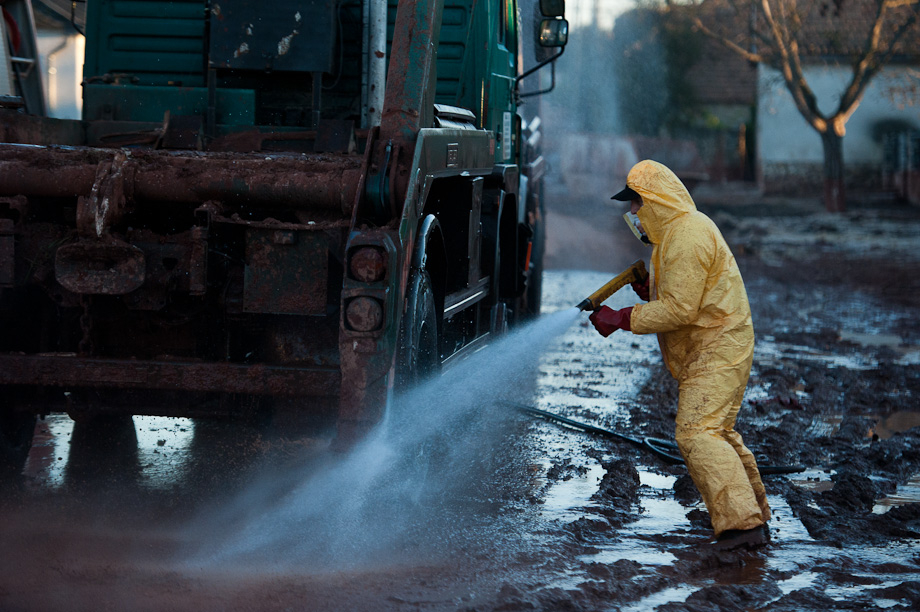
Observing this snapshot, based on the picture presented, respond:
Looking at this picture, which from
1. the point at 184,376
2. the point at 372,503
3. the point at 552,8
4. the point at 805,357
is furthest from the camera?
the point at 805,357

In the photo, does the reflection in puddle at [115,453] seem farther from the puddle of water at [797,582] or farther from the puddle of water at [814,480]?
the puddle of water at [814,480]

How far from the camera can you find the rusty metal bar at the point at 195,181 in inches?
167

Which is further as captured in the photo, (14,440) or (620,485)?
(620,485)

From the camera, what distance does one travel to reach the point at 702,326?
4.64m

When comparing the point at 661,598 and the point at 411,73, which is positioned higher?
the point at 411,73

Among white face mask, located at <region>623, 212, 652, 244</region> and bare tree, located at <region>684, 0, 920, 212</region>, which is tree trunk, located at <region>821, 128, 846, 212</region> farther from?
white face mask, located at <region>623, 212, 652, 244</region>

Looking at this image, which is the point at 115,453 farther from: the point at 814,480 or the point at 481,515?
the point at 814,480

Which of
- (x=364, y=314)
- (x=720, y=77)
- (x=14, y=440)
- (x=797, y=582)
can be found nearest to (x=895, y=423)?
(x=797, y=582)

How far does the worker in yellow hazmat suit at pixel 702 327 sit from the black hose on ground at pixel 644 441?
778 millimetres

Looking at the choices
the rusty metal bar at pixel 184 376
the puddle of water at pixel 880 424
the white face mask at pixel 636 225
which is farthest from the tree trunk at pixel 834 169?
the rusty metal bar at pixel 184 376

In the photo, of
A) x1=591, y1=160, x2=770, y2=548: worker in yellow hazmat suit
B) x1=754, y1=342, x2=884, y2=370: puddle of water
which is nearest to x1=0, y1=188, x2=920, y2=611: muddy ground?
x1=591, y1=160, x2=770, y2=548: worker in yellow hazmat suit

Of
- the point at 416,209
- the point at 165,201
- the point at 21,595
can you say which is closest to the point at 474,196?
the point at 416,209

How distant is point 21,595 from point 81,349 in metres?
1.11

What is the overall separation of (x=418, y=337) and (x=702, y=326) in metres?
1.25
